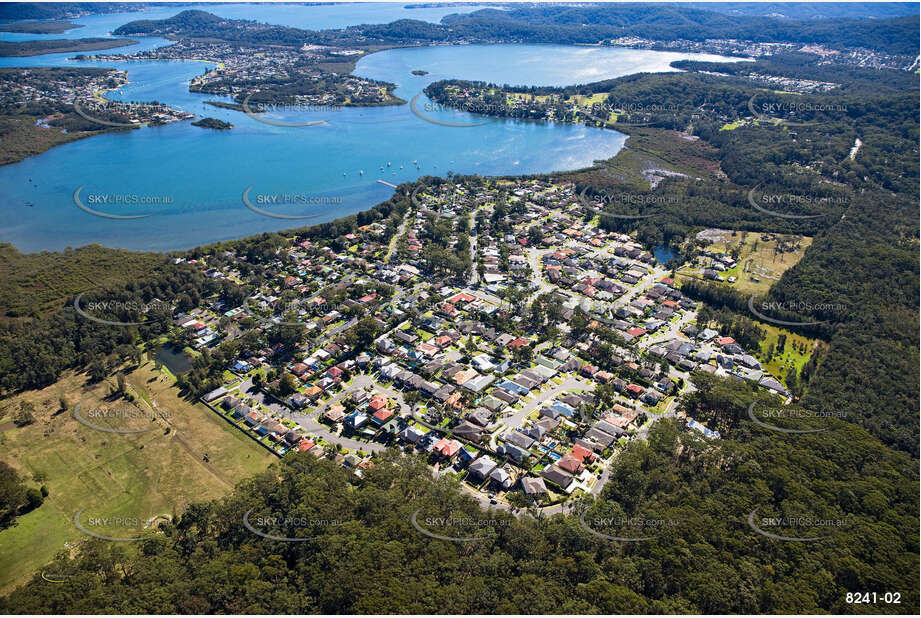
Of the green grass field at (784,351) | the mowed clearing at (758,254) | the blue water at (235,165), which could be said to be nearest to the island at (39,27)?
the blue water at (235,165)

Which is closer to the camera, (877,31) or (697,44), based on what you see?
(877,31)

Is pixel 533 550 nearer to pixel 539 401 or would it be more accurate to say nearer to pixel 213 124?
pixel 539 401

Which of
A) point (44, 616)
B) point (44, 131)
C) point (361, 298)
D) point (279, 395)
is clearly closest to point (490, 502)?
point (279, 395)

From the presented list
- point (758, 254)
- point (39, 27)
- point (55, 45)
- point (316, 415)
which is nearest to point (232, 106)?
point (55, 45)

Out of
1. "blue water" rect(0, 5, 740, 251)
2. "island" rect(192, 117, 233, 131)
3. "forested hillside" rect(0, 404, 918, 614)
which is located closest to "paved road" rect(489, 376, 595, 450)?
"forested hillside" rect(0, 404, 918, 614)

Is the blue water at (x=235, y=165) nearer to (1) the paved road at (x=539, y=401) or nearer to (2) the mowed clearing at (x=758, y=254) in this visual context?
(2) the mowed clearing at (x=758, y=254)

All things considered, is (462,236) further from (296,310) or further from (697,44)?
(697,44)

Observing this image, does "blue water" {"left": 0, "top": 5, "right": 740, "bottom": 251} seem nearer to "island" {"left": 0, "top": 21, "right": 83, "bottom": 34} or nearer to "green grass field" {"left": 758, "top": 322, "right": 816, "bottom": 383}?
"green grass field" {"left": 758, "top": 322, "right": 816, "bottom": 383}
